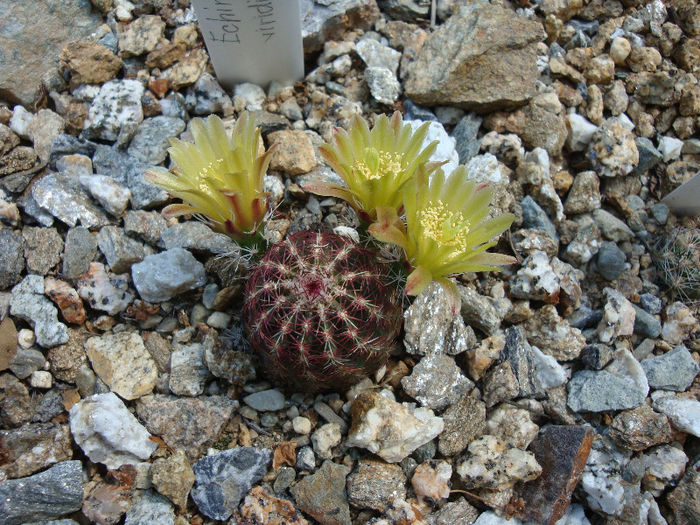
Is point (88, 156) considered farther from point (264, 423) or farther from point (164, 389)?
point (264, 423)

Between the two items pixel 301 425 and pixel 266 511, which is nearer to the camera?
pixel 266 511

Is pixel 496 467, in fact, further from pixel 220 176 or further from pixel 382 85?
pixel 382 85

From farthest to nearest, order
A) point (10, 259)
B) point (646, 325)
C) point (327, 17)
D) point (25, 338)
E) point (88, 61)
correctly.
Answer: point (327, 17)
point (88, 61)
point (646, 325)
point (10, 259)
point (25, 338)

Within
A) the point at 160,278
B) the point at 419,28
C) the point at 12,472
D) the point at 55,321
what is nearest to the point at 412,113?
the point at 419,28

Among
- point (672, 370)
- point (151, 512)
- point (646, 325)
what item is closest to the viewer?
point (151, 512)

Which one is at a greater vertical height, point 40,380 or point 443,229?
point 443,229

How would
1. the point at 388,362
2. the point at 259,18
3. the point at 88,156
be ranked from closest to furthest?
the point at 388,362 → the point at 259,18 → the point at 88,156

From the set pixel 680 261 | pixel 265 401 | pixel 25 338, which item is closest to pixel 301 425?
pixel 265 401

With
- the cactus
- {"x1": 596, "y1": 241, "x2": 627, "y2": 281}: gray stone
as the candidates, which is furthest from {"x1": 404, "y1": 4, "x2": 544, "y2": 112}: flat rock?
the cactus
